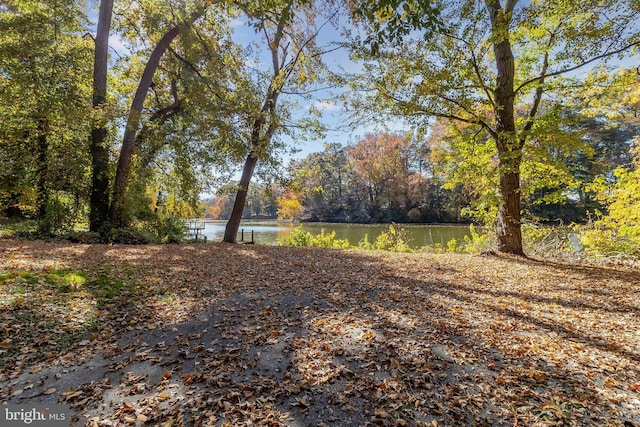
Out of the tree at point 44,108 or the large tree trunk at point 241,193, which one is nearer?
the tree at point 44,108

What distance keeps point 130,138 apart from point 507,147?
9919 mm

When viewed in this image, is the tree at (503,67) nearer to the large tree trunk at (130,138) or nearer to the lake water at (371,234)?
the large tree trunk at (130,138)

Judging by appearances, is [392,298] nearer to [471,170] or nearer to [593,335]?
[593,335]

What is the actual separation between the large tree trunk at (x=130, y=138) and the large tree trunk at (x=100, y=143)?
430 mm

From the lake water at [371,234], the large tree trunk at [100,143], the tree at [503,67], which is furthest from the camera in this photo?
the lake water at [371,234]

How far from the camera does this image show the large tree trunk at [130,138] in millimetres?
8516

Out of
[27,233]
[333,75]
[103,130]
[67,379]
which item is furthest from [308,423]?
[103,130]

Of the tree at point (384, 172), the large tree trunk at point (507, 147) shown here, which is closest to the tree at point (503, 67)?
the large tree trunk at point (507, 147)

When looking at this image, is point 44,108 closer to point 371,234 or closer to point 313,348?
point 313,348

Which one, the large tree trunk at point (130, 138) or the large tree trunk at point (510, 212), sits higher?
the large tree trunk at point (130, 138)

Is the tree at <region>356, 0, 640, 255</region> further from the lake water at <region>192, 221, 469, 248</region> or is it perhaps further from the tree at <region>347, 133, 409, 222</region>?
the tree at <region>347, 133, 409, 222</region>

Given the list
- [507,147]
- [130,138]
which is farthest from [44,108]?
[507,147]

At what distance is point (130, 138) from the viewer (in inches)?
339

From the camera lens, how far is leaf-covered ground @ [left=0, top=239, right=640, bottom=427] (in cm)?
201
